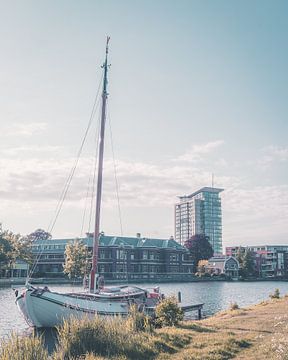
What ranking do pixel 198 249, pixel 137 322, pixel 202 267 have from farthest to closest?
pixel 198 249, pixel 202 267, pixel 137 322

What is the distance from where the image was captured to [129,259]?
12950 centimetres

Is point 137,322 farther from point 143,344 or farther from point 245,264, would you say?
point 245,264

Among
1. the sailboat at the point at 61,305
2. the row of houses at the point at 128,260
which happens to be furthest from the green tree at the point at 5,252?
the sailboat at the point at 61,305

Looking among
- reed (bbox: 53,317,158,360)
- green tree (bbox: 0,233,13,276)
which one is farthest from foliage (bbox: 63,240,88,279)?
reed (bbox: 53,317,158,360)

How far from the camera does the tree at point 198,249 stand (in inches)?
6295

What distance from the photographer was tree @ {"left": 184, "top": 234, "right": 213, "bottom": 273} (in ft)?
525

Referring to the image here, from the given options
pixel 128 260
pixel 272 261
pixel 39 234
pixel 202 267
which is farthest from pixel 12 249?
pixel 272 261

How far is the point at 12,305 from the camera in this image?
1866 inches

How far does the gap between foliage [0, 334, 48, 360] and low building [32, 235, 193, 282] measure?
356 ft

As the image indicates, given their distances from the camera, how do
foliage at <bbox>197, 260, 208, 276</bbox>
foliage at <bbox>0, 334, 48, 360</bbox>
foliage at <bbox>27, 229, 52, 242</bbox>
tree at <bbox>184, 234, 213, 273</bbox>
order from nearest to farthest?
foliage at <bbox>0, 334, 48, 360</bbox> < foliage at <bbox>197, 260, 208, 276</bbox> < tree at <bbox>184, 234, 213, 273</bbox> < foliage at <bbox>27, 229, 52, 242</bbox>

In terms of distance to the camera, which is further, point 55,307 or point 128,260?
→ point 128,260

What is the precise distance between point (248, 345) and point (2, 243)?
92.3 meters

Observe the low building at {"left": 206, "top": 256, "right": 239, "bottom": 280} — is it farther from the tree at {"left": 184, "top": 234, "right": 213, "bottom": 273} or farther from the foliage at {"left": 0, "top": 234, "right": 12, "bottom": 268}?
the foliage at {"left": 0, "top": 234, "right": 12, "bottom": 268}

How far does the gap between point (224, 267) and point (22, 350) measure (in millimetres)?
144368
